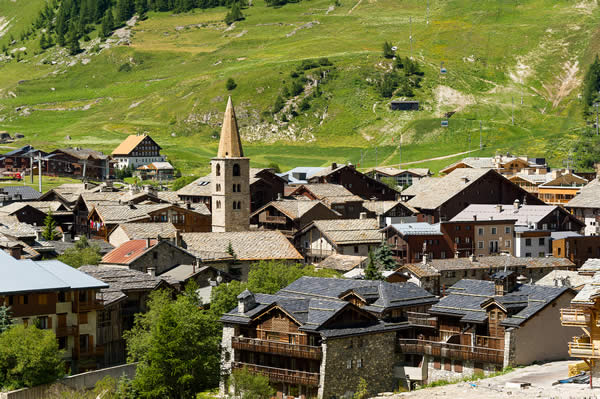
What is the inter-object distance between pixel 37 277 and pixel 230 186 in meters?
60.9

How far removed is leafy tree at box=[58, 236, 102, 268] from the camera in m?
89.1

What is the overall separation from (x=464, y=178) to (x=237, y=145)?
29.5 meters

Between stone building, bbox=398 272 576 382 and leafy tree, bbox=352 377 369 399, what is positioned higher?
stone building, bbox=398 272 576 382

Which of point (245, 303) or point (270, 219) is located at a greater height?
point (245, 303)

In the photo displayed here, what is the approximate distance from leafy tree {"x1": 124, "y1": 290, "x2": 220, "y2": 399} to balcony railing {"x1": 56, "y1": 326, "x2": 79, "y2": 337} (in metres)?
3.46

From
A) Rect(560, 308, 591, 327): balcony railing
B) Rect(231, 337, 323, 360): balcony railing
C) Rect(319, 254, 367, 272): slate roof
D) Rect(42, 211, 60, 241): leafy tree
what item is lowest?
Rect(319, 254, 367, 272): slate roof

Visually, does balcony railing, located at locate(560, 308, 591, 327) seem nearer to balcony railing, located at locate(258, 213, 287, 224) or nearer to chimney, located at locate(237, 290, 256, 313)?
chimney, located at locate(237, 290, 256, 313)

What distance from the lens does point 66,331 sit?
6638 cm

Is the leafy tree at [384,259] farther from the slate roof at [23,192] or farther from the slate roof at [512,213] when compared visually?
the slate roof at [23,192]

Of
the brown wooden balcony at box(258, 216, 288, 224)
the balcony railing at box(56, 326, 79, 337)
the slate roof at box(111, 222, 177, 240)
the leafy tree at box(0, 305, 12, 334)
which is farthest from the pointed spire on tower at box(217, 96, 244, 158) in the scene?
the leafy tree at box(0, 305, 12, 334)

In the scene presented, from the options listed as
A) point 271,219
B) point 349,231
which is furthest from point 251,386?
point 271,219

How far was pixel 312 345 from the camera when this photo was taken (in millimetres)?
61750

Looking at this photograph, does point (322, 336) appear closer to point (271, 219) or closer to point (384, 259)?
point (384, 259)

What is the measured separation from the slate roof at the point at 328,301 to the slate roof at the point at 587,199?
73.8 metres
